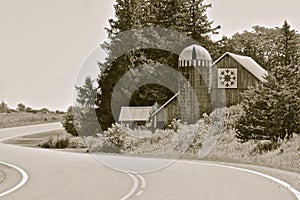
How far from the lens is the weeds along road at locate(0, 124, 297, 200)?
14189 mm

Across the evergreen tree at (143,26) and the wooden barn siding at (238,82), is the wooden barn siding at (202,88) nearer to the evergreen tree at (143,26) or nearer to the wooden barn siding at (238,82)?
the wooden barn siding at (238,82)

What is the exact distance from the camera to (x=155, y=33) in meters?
62.5

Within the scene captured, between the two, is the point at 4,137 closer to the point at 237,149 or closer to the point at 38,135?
the point at 38,135

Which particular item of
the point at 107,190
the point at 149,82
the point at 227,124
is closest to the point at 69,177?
the point at 107,190

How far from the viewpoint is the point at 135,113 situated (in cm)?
5638

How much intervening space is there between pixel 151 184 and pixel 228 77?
115 feet

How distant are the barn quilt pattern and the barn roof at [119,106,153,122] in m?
8.18

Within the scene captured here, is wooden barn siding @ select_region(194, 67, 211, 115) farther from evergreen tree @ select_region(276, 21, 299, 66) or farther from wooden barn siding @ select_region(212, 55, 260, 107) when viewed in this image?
evergreen tree @ select_region(276, 21, 299, 66)

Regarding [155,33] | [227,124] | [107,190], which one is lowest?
[107,190]

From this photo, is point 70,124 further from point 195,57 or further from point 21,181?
point 21,181

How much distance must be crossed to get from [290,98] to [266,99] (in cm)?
146

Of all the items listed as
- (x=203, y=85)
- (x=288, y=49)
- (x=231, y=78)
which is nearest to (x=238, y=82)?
(x=231, y=78)

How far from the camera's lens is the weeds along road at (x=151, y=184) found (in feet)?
46.6

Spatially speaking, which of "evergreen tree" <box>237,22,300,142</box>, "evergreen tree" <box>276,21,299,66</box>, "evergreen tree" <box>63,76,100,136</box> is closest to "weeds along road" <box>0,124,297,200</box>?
"evergreen tree" <box>237,22,300,142</box>
